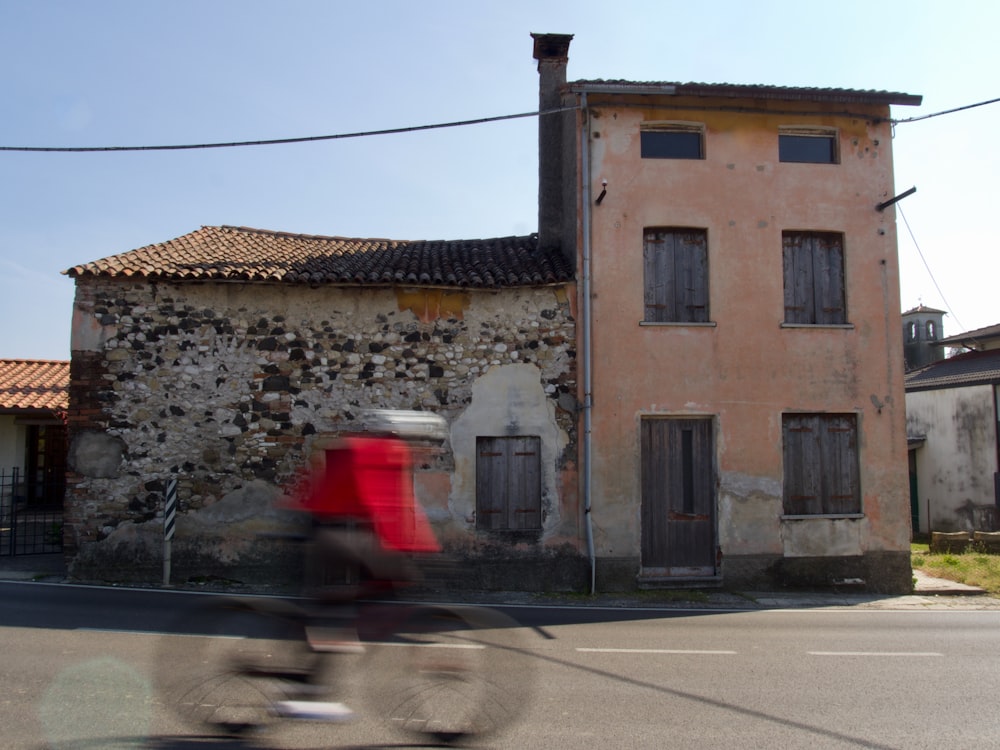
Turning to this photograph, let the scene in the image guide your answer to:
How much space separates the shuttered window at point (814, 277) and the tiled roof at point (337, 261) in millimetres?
3797

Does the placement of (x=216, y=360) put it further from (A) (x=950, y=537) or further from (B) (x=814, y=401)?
(A) (x=950, y=537)

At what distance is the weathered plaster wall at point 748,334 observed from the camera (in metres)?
12.4

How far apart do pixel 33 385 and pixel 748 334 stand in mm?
16945

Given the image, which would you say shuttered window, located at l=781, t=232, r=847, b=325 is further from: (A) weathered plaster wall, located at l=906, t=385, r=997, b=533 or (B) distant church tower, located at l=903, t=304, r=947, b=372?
(B) distant church tower, located at l=903, t=304, r=947, b=372

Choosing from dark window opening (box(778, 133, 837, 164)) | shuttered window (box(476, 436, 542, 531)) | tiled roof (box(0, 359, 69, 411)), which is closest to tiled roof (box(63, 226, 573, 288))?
shuttered window (box(476, 436, 542, 531))

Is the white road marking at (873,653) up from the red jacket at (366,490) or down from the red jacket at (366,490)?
down

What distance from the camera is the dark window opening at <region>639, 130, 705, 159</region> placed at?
13180 millimetres

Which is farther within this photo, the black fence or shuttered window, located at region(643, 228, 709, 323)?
the black fence

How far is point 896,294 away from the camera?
43.4 feet

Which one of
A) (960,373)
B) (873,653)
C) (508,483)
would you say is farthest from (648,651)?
(960,373)

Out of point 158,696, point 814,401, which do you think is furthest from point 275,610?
point 814,401

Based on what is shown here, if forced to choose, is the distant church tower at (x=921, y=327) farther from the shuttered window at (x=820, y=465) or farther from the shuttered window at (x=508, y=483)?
the shuttered window at (x=508, y=483)

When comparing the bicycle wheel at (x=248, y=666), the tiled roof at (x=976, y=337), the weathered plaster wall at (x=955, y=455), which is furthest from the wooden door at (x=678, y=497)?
the tiled roof at (x=976, y=337)

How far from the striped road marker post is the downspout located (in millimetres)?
6114
